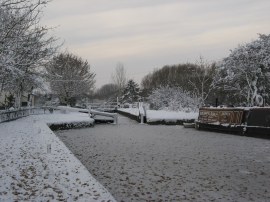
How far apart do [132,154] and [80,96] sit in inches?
1891

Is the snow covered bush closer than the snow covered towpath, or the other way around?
the snow covered towpath

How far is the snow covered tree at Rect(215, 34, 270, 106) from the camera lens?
35094 mm

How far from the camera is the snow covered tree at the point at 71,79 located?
57156 millimetres

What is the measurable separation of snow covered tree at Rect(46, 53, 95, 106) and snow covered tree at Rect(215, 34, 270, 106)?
23348 millimetres

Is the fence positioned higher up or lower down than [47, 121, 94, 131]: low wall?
higher up

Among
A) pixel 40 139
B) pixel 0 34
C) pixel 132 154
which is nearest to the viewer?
pixel 0 34

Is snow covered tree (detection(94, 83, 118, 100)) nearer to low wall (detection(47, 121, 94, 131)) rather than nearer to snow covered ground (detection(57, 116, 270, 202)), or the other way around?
low wall (detection(47, 121, 94, 131))

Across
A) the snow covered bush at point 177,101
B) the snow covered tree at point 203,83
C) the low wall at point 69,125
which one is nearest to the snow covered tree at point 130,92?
the snow covered tree at point 203,83

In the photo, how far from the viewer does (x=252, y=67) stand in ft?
117

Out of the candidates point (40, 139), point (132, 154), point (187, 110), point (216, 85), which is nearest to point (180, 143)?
point (132, 154)

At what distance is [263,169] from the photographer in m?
11.8

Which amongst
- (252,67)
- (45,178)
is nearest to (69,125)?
(252,67)

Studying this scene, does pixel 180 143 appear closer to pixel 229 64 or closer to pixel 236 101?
pixel 229 64

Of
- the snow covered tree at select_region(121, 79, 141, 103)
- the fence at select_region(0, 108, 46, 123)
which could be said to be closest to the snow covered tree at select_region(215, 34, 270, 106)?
the fence at select_region(0, 108, 46, 123)
